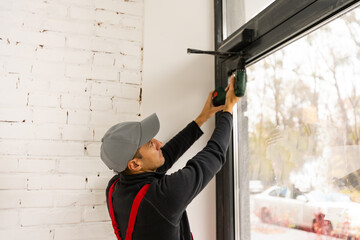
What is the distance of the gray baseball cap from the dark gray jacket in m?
0.08

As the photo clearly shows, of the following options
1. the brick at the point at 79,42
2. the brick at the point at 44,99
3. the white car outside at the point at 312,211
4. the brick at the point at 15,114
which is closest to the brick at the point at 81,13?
the brick at the point at 79,42

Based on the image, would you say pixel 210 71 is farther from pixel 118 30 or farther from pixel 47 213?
pixel 47 213

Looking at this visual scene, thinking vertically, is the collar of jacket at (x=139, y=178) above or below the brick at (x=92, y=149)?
below

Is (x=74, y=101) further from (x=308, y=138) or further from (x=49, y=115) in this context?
(x=308, y=138)

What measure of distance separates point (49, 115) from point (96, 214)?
1.93ft

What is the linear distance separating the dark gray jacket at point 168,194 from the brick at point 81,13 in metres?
0.98

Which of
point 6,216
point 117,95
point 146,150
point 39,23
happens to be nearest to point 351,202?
point 146,150

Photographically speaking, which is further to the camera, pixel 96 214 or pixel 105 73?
pixel 105 73

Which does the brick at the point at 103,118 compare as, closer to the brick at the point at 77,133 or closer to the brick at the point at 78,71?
the brick at the point at 77,133

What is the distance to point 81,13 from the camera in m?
1.73

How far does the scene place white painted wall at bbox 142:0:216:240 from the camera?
5.76ft

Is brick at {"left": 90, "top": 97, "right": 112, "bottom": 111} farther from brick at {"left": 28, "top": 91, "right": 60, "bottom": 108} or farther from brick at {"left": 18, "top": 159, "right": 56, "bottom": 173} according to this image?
brick at {"left": 18, "top": 159, "right": 56, "bottom": 173}

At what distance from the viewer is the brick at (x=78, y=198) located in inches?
62.4

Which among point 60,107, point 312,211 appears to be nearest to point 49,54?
point 60,107
